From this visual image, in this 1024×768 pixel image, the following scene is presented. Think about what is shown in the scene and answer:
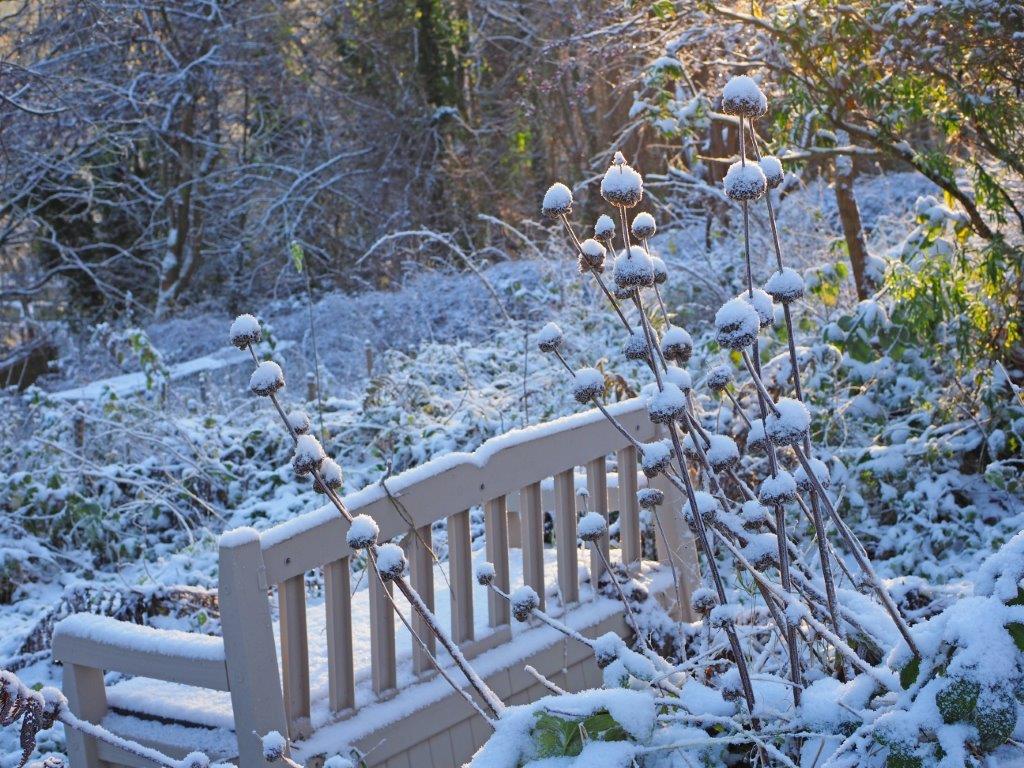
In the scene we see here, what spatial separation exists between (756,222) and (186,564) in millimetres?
4192

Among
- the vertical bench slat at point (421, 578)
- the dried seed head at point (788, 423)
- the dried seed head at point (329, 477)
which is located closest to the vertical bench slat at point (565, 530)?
the vertical bench slat at point (421, 578)

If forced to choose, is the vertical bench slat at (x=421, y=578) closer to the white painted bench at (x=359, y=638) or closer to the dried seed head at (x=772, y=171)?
the white painted bench at (x=359, y=638)

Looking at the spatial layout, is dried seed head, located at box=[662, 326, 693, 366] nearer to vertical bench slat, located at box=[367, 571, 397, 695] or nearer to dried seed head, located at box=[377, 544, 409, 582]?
dried seed head, located at box=[377, 544, 409, 582]

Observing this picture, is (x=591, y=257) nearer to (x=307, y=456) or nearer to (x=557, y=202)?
(x=557, y=202)

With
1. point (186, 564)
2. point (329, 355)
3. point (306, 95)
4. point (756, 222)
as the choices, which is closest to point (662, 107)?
point (756, 222)

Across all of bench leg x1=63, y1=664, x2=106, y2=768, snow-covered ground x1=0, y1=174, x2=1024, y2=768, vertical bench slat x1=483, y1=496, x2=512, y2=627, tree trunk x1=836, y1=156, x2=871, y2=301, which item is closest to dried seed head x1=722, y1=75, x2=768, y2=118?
vertical bench slat x1=483, y1=496, x2=512, y2=627

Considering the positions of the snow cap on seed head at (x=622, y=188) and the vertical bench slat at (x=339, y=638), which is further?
the vertical bench slat at (x=339, y=638)

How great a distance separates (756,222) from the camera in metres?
7.38

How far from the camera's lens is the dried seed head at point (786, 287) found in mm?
1186

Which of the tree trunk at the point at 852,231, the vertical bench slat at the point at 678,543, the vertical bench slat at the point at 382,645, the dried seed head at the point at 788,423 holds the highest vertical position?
the dried seed head at the point at 788,423

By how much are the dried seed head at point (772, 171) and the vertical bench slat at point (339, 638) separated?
1273 mm

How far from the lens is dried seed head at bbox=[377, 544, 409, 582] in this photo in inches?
48.1

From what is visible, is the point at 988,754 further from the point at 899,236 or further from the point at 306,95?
the point at 306,95

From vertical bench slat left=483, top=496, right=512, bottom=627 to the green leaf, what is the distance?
5.23 ft
